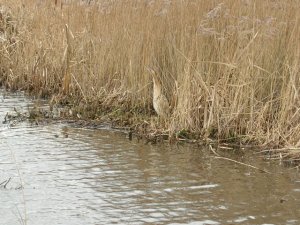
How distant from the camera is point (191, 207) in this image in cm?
514

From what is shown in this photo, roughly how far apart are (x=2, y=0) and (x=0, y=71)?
3179 millimetres

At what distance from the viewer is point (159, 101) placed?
24.6ft

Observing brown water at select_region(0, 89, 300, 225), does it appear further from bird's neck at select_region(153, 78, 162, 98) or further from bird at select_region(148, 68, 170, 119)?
bird's neck at select_region(153, 78, 162, 98)

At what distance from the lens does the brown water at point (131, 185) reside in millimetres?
4941

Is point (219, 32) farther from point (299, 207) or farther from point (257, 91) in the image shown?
point (299, 207)

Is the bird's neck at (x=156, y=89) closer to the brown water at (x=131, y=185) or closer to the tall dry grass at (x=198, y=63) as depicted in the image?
the tall dry grass at (x=198, y=63)

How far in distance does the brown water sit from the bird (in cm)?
49

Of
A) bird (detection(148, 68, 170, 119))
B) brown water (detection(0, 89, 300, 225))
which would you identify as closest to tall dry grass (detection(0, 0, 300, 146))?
bird (detection(148, 68, 170, 119))

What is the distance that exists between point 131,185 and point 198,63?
2177 mm

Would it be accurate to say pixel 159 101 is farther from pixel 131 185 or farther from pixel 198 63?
pixel 131 185

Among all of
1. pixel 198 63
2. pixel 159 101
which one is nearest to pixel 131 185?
pixel 159 101

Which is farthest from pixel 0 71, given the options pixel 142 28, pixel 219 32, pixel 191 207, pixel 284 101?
pixel 191 207

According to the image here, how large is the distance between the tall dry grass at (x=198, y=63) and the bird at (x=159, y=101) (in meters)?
0.12

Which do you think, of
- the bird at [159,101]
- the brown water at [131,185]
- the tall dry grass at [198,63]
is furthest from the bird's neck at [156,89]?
the brown water at [131,185]
